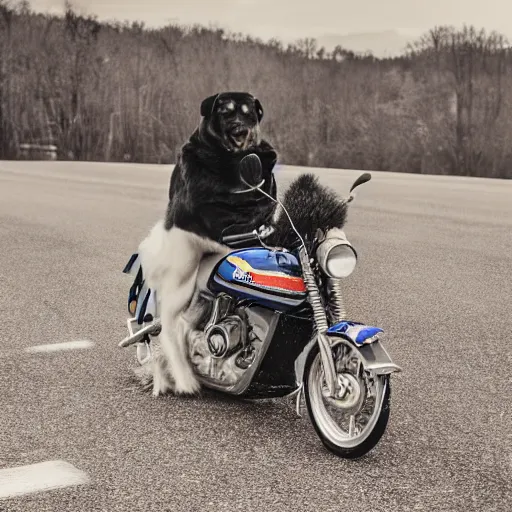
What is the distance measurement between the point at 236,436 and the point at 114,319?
2.90 metres

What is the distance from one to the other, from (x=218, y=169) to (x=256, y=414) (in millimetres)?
1121

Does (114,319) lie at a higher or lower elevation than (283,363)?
lower

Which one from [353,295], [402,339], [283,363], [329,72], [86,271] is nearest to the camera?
[283,363]

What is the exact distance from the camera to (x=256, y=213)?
4777mm

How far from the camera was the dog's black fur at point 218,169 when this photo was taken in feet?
15.2

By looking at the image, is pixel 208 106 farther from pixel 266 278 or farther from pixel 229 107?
pixel 266 278

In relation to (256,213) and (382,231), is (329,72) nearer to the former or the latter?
(382,231)

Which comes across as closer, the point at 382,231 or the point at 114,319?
the point at 114,319

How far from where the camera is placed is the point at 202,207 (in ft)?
15.4

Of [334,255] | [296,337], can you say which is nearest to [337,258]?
[334,255]

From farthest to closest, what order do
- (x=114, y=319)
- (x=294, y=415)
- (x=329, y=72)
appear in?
(x=329, y=72), (x=114, y=319), (x=294, y=415)

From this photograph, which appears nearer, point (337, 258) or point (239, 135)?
point (337, 258)

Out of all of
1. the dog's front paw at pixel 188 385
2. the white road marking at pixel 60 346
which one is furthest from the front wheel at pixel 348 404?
the white road marking at pixel 60 346

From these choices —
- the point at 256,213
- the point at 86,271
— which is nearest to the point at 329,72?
the point at 86,271
